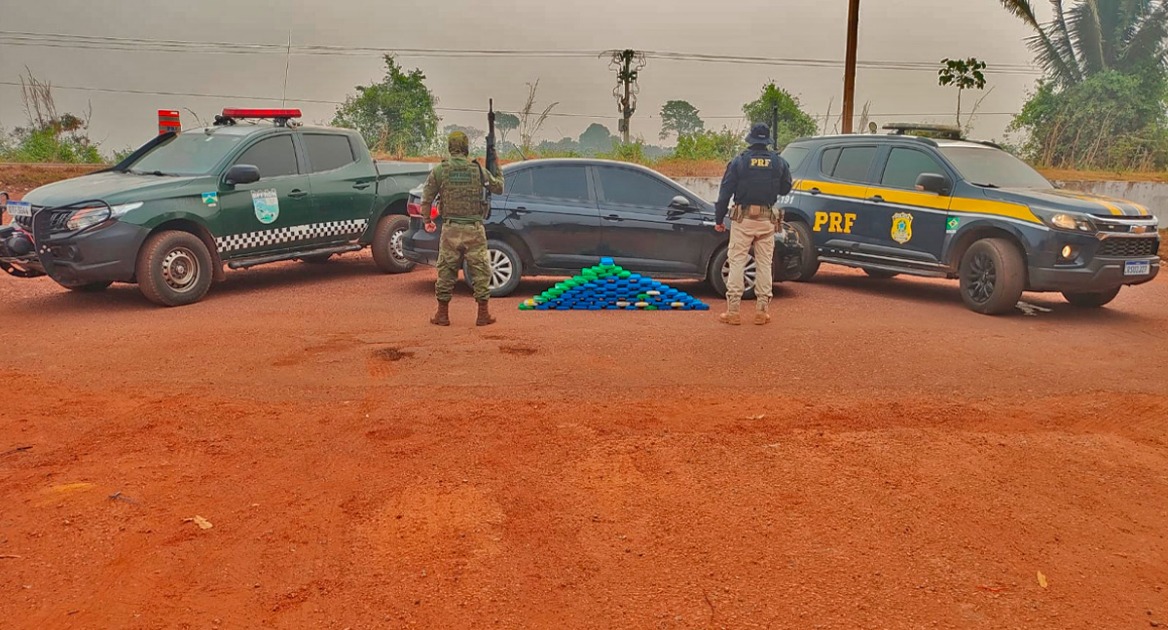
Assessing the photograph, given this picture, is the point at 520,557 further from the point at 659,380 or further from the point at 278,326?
the point at 278,326

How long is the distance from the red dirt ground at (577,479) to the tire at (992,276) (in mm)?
1304

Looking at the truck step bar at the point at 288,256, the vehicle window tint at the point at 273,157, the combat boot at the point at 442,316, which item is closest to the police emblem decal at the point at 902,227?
the combat boot at the point at 442,316

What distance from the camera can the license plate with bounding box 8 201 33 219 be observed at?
902 cm

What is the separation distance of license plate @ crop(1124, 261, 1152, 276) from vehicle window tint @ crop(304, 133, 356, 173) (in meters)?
8.54

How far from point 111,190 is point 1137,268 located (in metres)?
10.1

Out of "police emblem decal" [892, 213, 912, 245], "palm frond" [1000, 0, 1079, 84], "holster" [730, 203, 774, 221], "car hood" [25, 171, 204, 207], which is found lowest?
"police emblem decal" [892, 213, 912, 245]

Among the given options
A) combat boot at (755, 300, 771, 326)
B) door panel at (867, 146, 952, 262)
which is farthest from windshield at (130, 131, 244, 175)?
door panel at (867, 146, 952, 262)

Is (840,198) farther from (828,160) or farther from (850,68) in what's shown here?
(850,68)

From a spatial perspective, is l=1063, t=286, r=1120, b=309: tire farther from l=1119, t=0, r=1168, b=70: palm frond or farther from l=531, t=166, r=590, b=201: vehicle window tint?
l=1119, t=0, r=1168, b=70: palm frond

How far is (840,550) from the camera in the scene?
396 cm

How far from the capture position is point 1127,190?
1995cm

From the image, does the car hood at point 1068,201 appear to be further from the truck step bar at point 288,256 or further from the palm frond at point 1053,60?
the palm frond at point 1053,60

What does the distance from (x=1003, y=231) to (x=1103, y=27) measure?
72.1 ft

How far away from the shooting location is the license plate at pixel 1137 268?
30.5 ft
